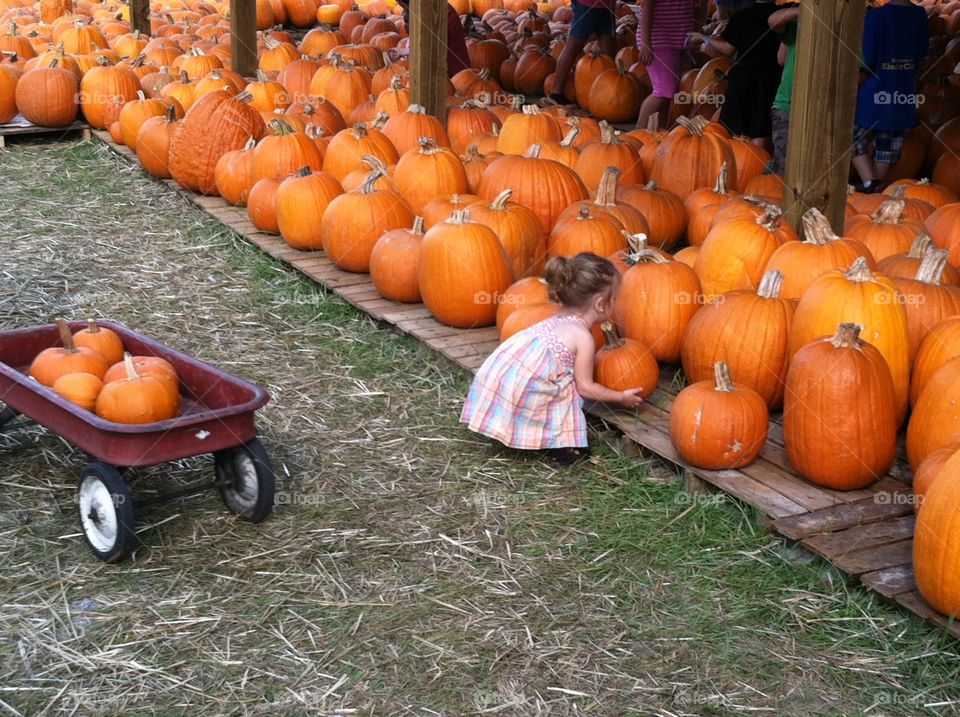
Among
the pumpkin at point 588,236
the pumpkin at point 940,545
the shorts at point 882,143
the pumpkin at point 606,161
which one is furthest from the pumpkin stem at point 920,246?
the shorts at point 882,143

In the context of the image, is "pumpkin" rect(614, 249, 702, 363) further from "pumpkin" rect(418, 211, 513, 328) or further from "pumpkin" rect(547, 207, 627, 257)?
"pumpkin" rect(418, 211, 513, 328)

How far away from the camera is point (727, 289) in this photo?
4582 mm

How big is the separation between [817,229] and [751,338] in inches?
25.7

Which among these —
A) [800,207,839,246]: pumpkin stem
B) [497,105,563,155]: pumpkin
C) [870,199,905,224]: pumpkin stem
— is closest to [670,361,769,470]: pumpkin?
[800,207,839,246]: pumpkin stem

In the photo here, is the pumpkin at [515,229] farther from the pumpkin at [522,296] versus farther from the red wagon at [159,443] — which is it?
the red wagon at [159,443]

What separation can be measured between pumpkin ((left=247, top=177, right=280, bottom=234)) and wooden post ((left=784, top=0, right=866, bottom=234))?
2.89 meters

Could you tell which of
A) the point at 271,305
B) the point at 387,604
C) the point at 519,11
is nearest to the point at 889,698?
the point at 387,604

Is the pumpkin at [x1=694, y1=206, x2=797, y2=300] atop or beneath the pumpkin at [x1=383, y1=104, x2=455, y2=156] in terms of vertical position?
beneath

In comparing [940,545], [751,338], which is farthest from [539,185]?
[940,545]

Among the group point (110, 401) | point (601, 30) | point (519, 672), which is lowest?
point (519, 672)

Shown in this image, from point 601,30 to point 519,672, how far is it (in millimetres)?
8227

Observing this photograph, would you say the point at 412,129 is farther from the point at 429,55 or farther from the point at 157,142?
the point at 157,142

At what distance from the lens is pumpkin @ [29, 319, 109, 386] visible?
3582 millimetres

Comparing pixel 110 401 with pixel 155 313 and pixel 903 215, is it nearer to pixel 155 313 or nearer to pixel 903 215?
pixel 155 313
